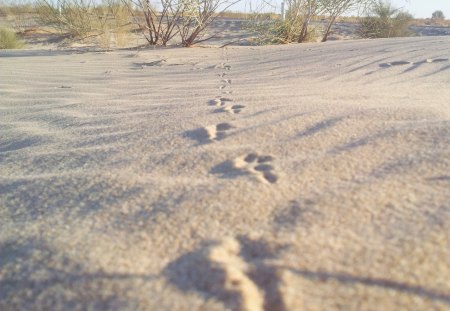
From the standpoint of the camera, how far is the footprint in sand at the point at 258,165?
1.10m

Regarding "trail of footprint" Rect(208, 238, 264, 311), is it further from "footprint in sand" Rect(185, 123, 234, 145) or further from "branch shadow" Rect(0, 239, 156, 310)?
"footprint in sand" Rect(185, 123, 234, 145)

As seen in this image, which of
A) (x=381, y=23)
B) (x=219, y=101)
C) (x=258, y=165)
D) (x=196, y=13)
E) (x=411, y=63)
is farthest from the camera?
(x=381, y=23)

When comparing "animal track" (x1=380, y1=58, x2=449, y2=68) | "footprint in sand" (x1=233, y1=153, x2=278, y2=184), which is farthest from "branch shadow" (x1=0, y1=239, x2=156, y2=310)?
"animal track" (x1=380, y1=58, x2=449, y2=68)

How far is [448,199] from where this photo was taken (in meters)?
0.91

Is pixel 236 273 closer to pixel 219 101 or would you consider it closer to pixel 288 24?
pixel 219 101

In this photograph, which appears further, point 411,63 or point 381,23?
point 381,23

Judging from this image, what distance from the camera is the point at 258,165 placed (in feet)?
3.88

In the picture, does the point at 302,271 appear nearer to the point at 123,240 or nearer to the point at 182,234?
the point at 182,234

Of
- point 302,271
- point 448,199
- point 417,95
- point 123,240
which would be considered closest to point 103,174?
point 123,240

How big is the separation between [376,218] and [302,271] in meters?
0.24

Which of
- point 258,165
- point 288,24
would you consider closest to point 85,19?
point 288,24

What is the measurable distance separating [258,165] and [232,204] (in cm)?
27

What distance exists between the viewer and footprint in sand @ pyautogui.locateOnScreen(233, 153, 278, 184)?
1.10 metres

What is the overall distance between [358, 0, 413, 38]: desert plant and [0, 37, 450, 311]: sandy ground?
7865 mm
